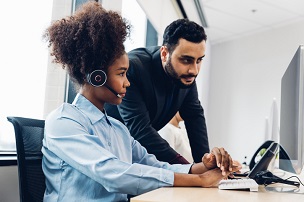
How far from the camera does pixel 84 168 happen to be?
93cm

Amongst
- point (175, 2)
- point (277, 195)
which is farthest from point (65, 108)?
point (175, 2)

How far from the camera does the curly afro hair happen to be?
3.64 ft

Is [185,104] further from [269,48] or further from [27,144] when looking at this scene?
[269,48]

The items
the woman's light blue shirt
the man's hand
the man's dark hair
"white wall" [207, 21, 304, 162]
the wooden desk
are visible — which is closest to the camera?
the wooden desk

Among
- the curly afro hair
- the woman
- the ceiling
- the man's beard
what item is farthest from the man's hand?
the ceiling

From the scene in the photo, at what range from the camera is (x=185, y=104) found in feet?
6.14

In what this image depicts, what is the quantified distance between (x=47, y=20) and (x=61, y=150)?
0.97 meters

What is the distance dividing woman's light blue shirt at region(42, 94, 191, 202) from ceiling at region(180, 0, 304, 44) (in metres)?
2.98

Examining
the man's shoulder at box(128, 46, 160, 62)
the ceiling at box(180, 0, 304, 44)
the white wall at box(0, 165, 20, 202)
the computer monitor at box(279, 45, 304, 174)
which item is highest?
the ceiling at box(180, 0, 304, 44)

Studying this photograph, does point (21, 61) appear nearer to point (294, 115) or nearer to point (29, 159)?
point (29, 159)

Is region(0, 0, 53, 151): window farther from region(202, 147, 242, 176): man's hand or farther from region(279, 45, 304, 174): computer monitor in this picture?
region(279, 45, 304, 174): computer monitor

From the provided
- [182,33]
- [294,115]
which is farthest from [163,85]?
[294,115]

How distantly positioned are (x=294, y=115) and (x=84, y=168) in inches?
31.2

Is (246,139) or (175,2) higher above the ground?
(175,2)
